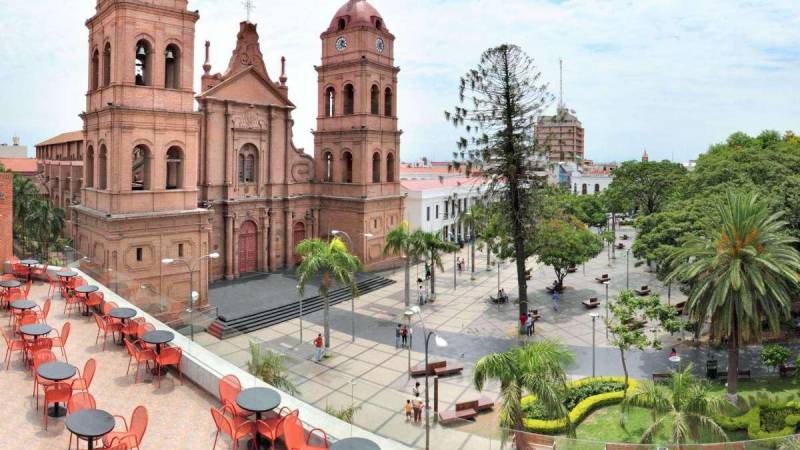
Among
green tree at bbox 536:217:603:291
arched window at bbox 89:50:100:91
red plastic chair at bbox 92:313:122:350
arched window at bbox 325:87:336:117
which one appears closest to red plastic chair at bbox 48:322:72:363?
red plastic chair at bbox 92:313:122:350

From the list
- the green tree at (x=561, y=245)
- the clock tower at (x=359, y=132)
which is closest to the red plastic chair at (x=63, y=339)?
the green tree at (x=561, y=245)

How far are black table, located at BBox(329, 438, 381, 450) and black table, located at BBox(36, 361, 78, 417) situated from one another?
6.02 metres

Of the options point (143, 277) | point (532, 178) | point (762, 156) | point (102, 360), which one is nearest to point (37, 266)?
point (143, 277)

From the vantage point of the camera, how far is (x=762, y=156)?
123ft

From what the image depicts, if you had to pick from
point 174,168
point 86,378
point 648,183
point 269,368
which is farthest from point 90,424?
point 648,183

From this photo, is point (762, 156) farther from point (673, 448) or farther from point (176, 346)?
point (176, 346)

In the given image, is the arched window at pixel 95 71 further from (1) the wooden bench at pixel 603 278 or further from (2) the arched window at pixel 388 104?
(1) the wooden bench at pixel 603 278

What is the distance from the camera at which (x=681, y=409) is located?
1628cm

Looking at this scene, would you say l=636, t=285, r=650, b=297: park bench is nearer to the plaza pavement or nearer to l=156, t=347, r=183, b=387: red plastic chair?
the plaza pavement

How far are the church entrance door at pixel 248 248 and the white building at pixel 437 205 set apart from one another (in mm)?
19050

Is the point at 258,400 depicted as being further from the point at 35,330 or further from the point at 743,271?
the point at 743,271

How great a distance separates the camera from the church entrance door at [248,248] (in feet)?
138

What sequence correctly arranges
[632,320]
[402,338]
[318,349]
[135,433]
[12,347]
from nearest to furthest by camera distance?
[135,433], [12,347], [632,320], [318,349], [402,338]

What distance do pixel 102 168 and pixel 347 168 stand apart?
2013 centimetres
